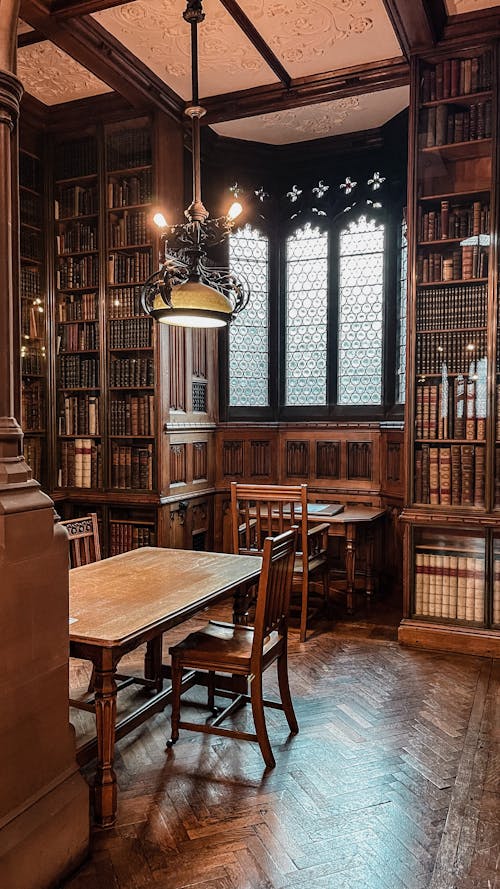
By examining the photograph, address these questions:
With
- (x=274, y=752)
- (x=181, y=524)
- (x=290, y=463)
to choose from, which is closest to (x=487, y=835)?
(x=274, y=752)

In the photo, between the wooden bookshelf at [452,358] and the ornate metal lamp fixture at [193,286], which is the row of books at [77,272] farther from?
the wooden bookshelf at [452,358]

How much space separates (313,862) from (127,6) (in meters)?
4.28

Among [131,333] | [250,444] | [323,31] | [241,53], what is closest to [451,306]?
[323,31]

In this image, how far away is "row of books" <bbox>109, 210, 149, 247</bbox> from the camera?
490 centimetres

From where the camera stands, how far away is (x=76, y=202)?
507cm

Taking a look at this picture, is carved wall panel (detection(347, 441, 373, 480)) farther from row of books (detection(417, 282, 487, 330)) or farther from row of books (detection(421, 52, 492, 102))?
row of books (detection(421, 52, 492, 102))

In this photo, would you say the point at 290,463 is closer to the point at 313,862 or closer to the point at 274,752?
the point at 274,752

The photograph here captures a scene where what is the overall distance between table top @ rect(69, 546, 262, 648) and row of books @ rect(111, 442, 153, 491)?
1490mm

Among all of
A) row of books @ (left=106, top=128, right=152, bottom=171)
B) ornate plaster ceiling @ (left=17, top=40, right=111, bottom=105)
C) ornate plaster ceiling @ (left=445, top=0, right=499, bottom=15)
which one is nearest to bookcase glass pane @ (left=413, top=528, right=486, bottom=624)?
ornate plaster ceiling @ (left=445, top=0, right=499, bottom=15)

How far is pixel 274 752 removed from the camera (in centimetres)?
280

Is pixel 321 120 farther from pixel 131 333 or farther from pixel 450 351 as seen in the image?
pixel 450 351

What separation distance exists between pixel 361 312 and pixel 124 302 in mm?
2015

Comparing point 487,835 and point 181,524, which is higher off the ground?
point 181,524

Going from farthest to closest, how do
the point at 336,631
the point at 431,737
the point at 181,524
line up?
the point at 181,524 → the point at 336,631 → the point at 431,737
